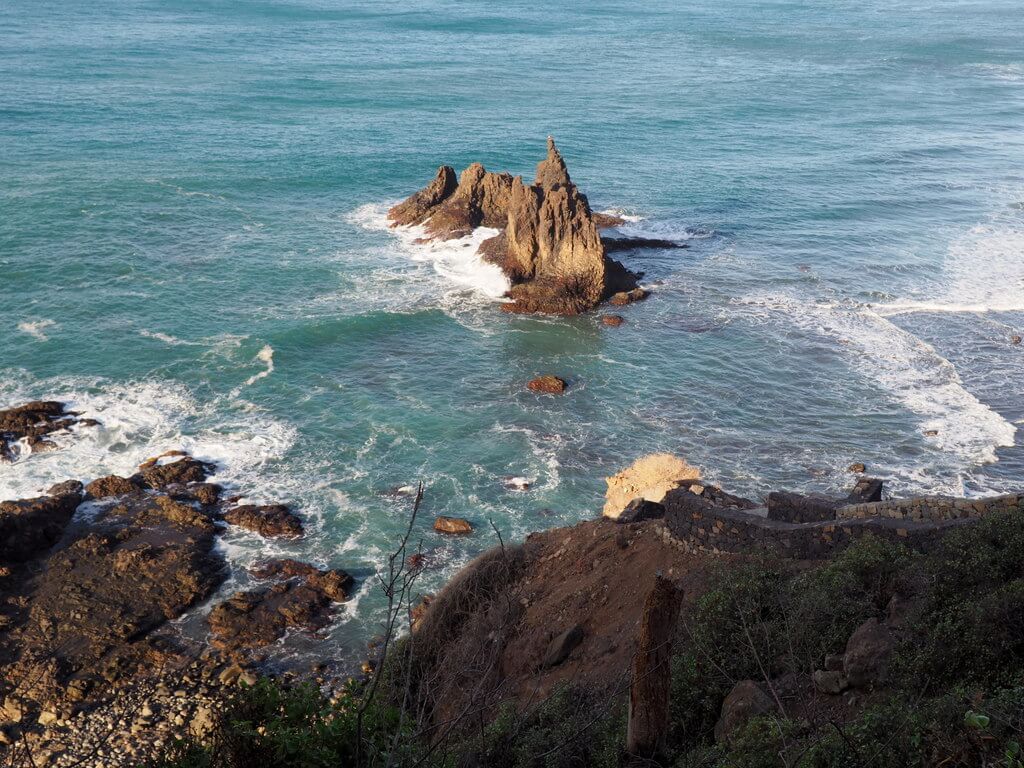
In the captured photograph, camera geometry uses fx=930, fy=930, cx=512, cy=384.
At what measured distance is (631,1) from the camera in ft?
534

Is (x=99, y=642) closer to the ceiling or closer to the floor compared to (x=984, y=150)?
closer to the floor

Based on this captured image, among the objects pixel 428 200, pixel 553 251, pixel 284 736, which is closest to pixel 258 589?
pixel 284 736

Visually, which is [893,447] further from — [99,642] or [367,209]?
[367,209]

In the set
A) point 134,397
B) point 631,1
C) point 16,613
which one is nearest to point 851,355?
point 134,397

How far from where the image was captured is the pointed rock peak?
4572 centimetres

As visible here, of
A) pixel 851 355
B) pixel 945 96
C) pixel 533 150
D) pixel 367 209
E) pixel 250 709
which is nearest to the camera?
pixel 250 709

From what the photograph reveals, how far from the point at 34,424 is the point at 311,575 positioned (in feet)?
42.6

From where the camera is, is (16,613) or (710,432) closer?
(16,613)

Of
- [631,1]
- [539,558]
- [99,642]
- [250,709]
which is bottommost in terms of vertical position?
[99,642]

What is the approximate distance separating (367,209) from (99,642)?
123 feet

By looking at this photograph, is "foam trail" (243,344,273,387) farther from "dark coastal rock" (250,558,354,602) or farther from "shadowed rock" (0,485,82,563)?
"dark coastal rock" (250,558,354,602)

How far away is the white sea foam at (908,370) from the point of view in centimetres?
3212

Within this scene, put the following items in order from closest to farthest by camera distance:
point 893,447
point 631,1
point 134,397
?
point 893,447
point 134,397
point 631,1

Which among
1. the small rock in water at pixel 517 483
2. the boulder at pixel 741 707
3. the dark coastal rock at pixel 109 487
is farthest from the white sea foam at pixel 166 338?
the boulder at pixel 741 707
